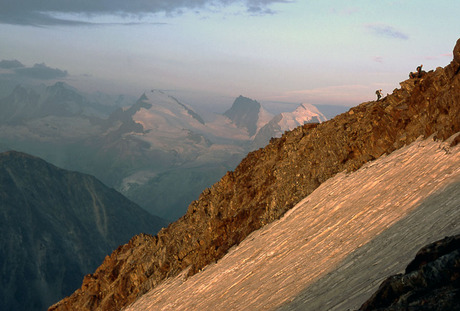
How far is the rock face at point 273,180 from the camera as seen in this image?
26.1 meters

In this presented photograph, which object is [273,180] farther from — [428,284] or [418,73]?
[428,284]

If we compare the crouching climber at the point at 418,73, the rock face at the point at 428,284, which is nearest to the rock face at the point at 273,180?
the crouching climber at the point at 418,73

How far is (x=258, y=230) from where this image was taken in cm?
3084

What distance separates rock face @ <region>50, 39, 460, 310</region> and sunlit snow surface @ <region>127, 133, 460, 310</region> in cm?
151

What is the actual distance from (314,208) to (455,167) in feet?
30.3

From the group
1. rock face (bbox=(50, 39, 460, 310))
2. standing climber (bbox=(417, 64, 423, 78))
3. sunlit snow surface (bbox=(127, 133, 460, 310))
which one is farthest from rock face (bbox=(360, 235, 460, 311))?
standing climber (bbox=(417, 64, 423, 78))

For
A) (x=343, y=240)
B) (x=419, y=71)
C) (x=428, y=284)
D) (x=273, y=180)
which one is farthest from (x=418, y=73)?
(x=428, y=284)

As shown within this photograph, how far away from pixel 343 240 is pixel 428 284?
9979mm

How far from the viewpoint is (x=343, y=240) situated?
19188 mm

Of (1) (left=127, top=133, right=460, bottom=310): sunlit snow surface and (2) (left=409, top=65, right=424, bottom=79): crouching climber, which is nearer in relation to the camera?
(1) (left=127, top=133, right=460, bottom=310): sunlit snow surface

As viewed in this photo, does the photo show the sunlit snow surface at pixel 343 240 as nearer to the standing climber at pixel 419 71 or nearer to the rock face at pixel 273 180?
the rock face at pixel 273 180

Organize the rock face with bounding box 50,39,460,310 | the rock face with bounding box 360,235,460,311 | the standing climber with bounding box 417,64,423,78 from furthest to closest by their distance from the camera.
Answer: the standing climber with bounding box 417,64,423,78 < the rock face with bounding box 50,39,460,310 < the rock face with bounding box 360,235,460,311

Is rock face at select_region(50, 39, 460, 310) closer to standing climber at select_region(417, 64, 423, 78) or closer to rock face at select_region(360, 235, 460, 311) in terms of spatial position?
standing climber at select_region(417, 64, 423, 78)

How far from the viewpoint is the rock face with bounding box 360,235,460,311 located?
8.49 meters
